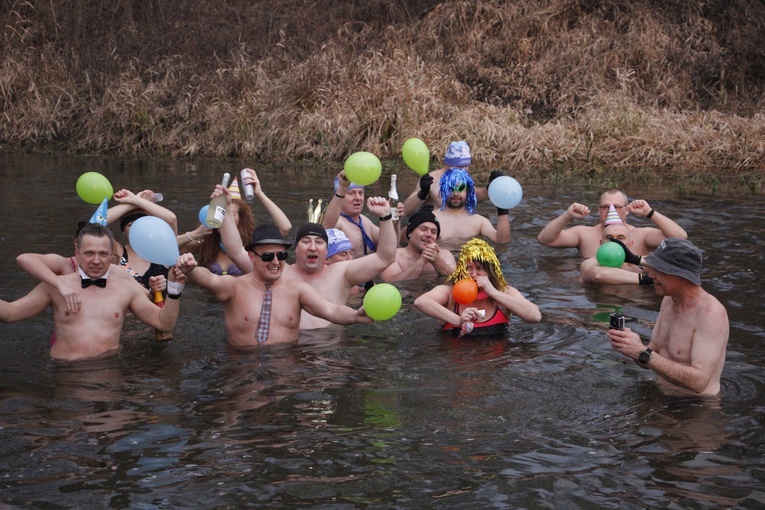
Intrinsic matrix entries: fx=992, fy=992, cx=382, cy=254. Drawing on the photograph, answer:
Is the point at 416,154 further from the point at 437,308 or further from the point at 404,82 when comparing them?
the point at 404,82

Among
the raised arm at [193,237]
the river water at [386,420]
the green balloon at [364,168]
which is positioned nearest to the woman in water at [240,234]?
the raised arm at [193,237]

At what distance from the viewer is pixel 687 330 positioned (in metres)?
6.35

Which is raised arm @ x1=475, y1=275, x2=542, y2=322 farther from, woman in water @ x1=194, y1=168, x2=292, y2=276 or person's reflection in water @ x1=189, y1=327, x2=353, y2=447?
woman in water @ x1=194, y1=168, x2=292, y2=276

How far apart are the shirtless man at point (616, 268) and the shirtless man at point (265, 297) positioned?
366cm

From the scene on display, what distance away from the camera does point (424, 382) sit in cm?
714

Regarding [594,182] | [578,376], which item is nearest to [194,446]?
[578,376]

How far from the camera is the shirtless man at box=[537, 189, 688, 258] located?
9906mm

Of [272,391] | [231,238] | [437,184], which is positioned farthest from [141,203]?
[437,184]

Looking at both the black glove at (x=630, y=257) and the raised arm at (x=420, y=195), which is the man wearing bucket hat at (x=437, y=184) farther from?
the black glove at (x=630, y=257)

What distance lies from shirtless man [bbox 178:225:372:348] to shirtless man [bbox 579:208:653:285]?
3.66 m

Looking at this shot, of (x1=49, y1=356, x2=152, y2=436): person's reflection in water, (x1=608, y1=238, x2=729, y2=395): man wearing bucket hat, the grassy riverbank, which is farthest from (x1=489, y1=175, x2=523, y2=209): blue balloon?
the grassy riverbank

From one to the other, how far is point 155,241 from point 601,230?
591cm

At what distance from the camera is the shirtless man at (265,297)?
7492mm

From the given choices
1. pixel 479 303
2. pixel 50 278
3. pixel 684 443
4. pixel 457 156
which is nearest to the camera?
pixel 684 443
